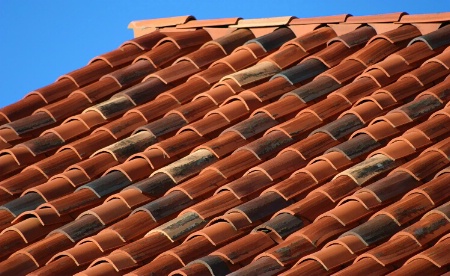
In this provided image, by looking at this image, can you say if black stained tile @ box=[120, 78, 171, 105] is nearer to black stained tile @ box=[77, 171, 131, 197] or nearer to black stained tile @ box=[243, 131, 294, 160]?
black stained tile @ box=[77, 171, 131, 197]

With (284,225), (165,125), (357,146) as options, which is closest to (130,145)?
(165,125)

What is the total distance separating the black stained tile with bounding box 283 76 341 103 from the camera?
23.4 feet

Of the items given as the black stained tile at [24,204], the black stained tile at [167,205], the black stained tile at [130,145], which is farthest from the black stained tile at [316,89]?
the black stained tile at [24,204]

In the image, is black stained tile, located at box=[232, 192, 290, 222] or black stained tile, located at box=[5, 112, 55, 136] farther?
black stained tile, located at box=[5, 112, 55, 136]

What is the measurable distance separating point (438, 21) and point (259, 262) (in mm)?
3008

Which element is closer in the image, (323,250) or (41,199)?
(323,250)

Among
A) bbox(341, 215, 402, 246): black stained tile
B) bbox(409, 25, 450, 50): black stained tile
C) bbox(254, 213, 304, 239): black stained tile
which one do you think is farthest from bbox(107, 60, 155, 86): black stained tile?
bbox(341, 215, 402, 246): black stained tile

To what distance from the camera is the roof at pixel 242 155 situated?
549cm

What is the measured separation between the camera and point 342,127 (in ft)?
21.6

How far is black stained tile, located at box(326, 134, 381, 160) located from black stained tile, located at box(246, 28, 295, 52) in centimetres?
197

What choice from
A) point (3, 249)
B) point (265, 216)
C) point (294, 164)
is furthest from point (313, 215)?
point (3, 249)

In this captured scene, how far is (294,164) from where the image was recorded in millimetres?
6340

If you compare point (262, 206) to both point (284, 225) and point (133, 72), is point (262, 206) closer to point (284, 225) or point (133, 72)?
point (284, 225)

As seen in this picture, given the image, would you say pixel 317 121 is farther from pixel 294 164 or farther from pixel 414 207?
pixel 414 207
